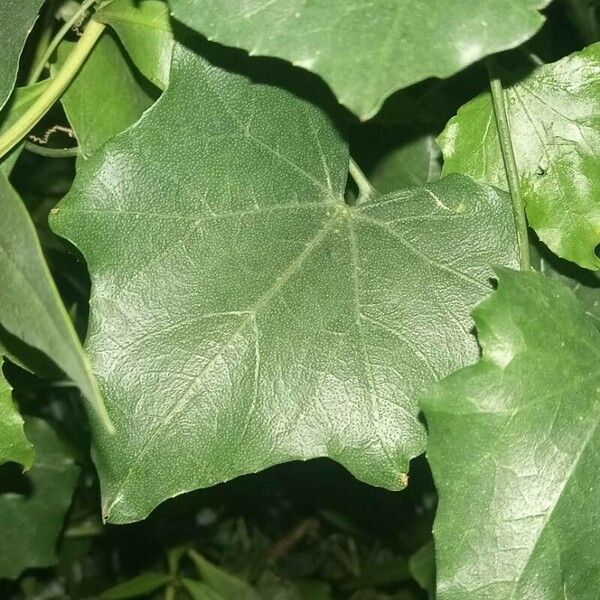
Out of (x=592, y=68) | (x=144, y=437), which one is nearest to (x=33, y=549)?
(x=144, y=437)

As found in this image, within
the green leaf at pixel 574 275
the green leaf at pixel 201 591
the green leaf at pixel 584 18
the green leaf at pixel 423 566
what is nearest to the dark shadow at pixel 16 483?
the green leaf at pixel 201 591

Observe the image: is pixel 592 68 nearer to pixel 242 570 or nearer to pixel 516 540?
pixel 516 540

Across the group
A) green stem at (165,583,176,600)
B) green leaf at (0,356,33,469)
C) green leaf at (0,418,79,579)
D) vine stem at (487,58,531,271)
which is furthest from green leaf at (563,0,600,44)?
green stem at (165,583,176,600)

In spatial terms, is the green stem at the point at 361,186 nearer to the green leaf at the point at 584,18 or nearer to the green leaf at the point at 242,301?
the green leaf at the point at 242,301

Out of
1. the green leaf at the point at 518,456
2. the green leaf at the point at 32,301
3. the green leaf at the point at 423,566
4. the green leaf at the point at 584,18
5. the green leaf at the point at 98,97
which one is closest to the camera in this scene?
the green leaf at the point at 32,301

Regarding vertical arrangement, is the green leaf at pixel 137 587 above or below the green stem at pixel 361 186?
below

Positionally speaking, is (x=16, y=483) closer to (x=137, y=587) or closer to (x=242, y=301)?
(x=137, y=587)

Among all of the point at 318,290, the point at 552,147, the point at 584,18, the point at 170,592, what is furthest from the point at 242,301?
the point at 170,592
